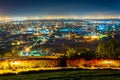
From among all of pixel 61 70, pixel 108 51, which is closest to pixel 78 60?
pixel 61 70

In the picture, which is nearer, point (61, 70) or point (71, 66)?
point (61, 70)

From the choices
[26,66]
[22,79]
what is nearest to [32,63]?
[26,66]

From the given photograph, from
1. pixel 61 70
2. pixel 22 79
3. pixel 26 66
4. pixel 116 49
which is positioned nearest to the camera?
pixel 22 79

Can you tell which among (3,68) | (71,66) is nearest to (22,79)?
(3,68)

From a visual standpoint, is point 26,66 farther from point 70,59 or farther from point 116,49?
point 116,49

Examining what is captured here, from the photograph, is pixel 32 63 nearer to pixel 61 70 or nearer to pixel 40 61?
pixel 40 61

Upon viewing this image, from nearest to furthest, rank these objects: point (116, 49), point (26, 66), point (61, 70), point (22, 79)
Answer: point (22, 79), point (61, 70), point (26, 66), point (116, 49)

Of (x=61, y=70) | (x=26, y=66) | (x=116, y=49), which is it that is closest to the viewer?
(x=61, y=70)

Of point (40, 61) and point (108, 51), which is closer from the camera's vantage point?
point (40, 61)
